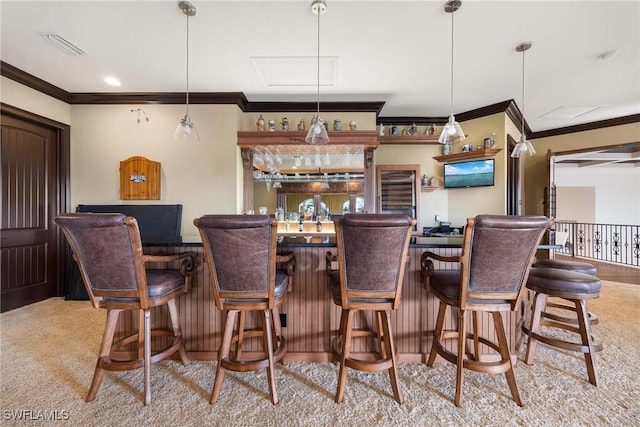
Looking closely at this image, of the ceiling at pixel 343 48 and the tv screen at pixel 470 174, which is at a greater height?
the ceiling at pixel 343 48

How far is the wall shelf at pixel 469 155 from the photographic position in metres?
3.98

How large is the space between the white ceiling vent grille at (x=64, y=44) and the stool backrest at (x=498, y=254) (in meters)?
3.70

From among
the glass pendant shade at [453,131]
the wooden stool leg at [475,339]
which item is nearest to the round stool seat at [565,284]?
the wooden stool leg at [475,339]

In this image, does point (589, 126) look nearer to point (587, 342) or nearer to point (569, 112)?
point (569, 112)

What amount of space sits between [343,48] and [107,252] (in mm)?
2531

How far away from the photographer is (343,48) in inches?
102

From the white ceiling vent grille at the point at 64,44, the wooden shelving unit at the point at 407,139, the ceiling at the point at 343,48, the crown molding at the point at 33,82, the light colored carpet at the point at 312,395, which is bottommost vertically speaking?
the light colored carpet at the point at 312,395

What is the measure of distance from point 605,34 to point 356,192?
9.73ft

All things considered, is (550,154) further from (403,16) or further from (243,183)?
(243,183)

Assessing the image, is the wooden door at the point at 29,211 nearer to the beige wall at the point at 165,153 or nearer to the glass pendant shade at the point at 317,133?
the beige wall at the point at 165,153

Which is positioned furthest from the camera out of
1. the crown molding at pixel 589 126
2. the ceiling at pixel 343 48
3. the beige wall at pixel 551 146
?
the beige wall at pixel 551 146

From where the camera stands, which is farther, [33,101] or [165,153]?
[165,153]

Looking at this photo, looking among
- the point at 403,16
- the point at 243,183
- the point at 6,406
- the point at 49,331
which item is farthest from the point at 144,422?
the point at 403,16

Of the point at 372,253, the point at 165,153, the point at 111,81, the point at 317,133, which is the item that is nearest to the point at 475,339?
the point at 372,253
